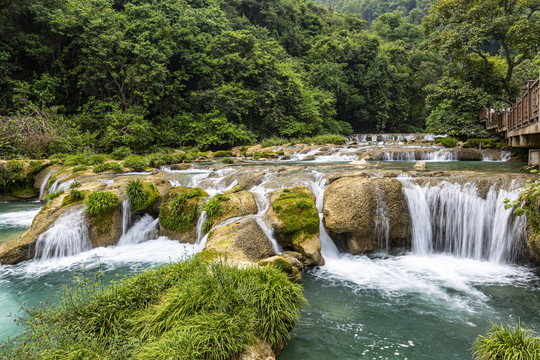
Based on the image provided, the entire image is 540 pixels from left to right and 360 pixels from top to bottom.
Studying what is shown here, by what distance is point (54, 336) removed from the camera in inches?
149

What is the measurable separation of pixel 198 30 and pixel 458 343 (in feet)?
103

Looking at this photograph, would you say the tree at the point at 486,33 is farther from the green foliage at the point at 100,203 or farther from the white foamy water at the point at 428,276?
the green foliage at the point at 100,203

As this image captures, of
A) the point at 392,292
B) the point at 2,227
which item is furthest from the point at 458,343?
the point at 2,227

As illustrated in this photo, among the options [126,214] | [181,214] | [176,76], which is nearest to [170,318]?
[181,214]

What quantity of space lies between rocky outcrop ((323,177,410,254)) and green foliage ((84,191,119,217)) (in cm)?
671

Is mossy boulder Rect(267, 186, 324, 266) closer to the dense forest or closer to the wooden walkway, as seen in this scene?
the wooden walkway

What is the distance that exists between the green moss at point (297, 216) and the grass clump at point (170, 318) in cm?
272

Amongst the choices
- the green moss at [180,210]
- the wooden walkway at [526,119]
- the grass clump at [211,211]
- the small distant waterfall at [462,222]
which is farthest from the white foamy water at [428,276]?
the wooden walkway at [526,119]

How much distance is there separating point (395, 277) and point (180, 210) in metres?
6.48

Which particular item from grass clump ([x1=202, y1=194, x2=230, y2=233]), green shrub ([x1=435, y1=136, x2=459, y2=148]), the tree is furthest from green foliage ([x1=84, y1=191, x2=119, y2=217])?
the tree

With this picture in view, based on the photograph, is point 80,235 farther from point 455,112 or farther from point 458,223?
point 455,112

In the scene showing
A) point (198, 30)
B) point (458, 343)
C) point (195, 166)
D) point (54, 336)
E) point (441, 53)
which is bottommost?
point (458, 343)

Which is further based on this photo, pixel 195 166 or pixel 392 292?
pixel 195 166

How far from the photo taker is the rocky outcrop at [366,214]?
326 inches
